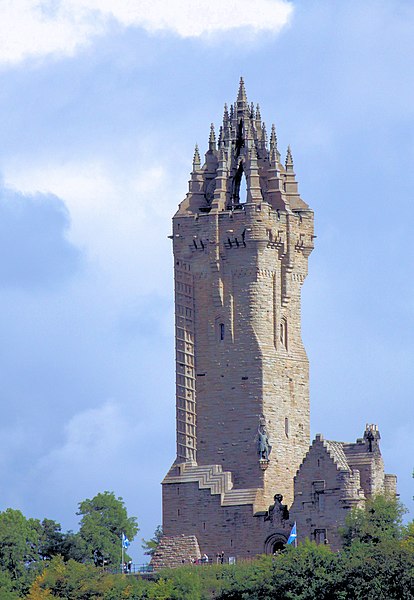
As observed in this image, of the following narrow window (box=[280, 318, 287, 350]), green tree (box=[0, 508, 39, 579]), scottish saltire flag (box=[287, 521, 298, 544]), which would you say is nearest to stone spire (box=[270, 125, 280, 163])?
narrow window (box=[280, 318, 287, 350])

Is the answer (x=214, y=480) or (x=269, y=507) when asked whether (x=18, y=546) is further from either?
(x=269, y=507)

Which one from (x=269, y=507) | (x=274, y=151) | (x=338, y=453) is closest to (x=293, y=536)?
(x=269, y=507)

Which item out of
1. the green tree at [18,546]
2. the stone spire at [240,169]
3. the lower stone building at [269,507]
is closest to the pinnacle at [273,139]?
the stone spire at [240,169]

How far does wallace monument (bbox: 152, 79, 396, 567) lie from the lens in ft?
434

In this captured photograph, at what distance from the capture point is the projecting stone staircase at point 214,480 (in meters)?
132

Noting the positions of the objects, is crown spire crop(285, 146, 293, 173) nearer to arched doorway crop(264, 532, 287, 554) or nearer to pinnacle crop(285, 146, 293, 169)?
pinnacle crop(285, 146, 293, 169)

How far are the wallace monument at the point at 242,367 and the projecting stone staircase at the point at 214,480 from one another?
4cm

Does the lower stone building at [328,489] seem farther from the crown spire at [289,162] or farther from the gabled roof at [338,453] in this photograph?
the crown spire at [289,162]

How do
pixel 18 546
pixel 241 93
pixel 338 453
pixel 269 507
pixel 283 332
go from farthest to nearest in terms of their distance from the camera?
pixel 18 546
pixel 241 93
pixel 283 332
pixel 269 507
pixel 338 453

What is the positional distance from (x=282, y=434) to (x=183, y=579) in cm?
1008

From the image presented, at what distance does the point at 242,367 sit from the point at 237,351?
30.7 inches

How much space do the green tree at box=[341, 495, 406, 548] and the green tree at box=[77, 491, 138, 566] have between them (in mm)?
24895

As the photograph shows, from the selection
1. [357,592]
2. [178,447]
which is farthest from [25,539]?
[357,592]

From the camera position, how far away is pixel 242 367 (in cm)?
13400
